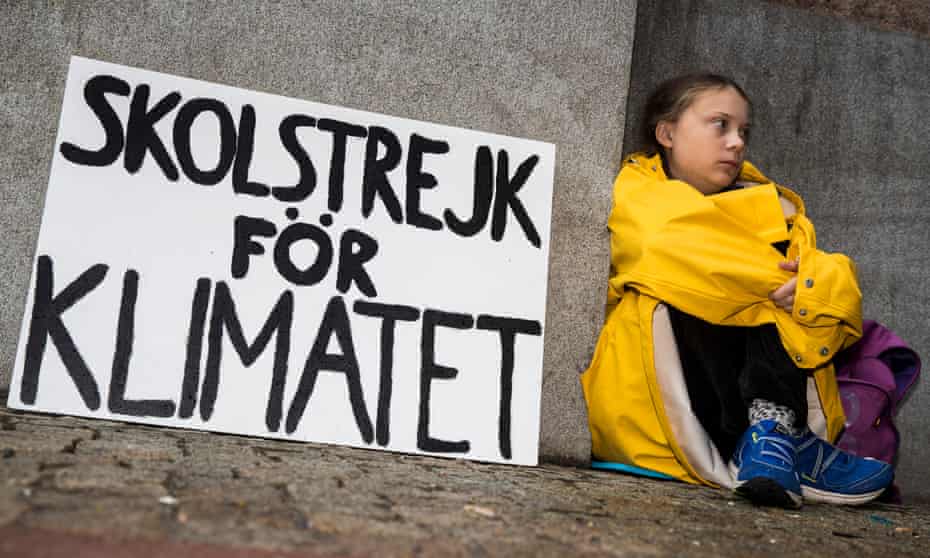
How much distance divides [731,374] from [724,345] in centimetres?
7

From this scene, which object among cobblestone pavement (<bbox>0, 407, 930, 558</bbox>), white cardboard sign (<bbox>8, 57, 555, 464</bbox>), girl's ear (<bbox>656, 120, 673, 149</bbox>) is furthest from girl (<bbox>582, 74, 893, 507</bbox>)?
girl's ear (<bbox>656, 120, 673, 149</bbox>)

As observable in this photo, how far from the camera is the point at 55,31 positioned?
2.10 metres

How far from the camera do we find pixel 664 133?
2717mm

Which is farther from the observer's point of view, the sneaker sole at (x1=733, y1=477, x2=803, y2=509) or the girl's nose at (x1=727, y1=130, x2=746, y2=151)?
the girl's nose at (x1=727, y1=130, x2=746, y2=151)

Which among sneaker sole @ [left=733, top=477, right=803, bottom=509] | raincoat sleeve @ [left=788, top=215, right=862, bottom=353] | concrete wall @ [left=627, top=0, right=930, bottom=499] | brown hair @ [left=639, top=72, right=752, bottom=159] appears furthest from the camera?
concrete wall @ [left=627, top=0, right=930, bottom=499]

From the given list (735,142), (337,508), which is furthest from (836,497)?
(337,508)

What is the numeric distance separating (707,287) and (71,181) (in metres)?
1.47

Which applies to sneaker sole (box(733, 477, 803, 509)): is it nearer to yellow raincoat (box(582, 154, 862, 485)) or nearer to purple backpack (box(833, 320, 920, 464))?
yellow raincoat (box(582, 154, 862, 485))

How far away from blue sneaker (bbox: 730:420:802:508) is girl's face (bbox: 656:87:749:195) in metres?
0.75

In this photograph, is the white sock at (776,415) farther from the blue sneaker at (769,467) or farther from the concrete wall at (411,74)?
the concrete wall at (411,74)

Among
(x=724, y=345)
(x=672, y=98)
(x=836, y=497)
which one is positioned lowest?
(x=836, y=497)

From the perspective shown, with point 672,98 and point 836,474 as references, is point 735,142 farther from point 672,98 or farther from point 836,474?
point 836,474

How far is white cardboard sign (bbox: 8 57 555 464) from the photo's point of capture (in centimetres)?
198

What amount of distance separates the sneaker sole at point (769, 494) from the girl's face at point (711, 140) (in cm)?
90
